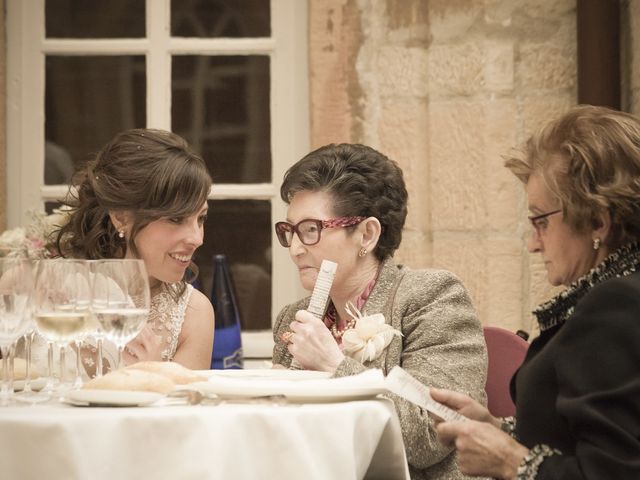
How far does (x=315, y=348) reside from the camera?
228cm

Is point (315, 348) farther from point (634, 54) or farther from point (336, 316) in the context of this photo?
point (634, 54)

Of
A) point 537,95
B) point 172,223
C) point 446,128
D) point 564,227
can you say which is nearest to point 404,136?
point 446,128

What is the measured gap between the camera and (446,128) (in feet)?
12.8

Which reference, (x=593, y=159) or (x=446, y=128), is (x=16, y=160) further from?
(x=593, y=159)

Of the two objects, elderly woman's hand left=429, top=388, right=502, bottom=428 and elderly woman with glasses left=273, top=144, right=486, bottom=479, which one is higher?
elderly woman with glasses left=273, top=144, right=486, bottom=479

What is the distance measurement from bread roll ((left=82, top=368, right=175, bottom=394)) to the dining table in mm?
90

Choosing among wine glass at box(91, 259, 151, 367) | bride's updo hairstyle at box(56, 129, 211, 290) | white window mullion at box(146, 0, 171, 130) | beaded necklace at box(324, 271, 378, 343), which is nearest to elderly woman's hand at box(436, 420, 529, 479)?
wine glass at box(91, 259, 151, 367)

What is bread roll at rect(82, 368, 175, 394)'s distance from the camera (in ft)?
5.30

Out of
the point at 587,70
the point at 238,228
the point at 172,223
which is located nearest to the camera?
the point at 172,223

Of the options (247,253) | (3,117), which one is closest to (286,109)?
(247,253)

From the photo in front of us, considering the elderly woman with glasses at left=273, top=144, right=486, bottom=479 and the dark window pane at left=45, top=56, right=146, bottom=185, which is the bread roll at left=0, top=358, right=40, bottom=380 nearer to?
the elderly woman with glasses at left=273, top=144, right=486, bottom=479

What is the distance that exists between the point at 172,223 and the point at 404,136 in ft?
4.32

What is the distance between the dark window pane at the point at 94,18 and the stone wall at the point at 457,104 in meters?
0.85

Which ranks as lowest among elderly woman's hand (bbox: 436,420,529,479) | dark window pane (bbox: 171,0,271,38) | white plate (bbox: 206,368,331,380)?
elderly woman's hand (bbox: 436,420,529,479)
